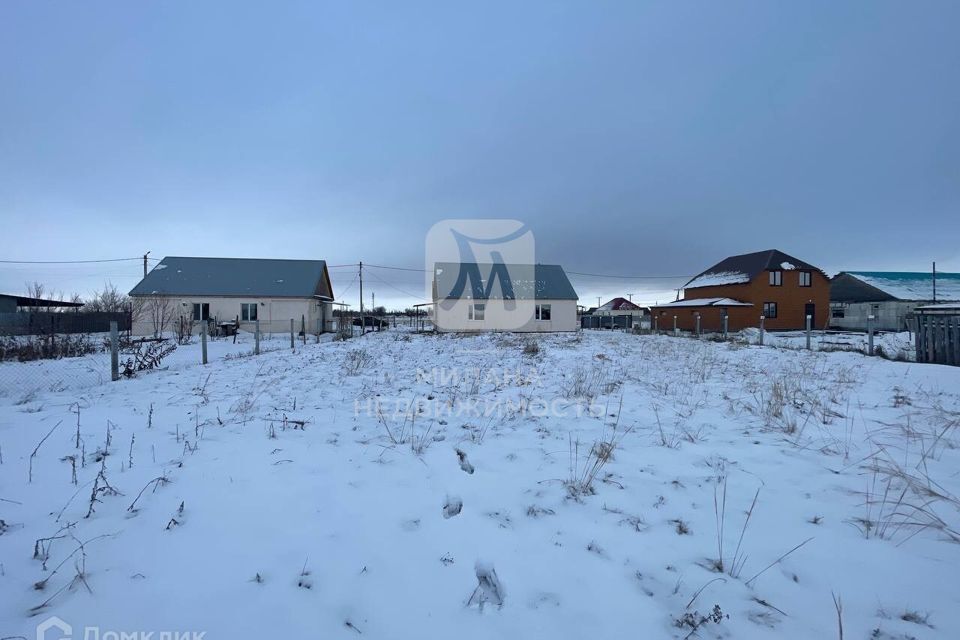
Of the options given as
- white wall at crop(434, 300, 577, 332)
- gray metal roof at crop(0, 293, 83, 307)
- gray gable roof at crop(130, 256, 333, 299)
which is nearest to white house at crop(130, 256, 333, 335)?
gray gable roof at crop(130, 256, 333, 299)

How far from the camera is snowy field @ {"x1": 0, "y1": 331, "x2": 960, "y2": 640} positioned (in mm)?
1745

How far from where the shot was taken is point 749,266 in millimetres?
33625

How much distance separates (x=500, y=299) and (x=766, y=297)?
22382 mm

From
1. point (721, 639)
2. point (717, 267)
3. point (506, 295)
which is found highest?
point (717, 267)

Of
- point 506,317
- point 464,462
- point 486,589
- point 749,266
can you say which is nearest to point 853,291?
point 749,266

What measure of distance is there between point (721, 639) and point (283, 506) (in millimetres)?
2490

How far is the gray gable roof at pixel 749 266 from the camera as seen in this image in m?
32.2

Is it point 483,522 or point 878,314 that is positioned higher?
point 878,314

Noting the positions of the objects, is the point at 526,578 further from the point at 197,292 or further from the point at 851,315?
the point at 851,315

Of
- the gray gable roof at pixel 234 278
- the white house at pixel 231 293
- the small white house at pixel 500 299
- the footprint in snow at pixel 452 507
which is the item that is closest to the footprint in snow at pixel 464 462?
the footprint in snow at pixel 452 507

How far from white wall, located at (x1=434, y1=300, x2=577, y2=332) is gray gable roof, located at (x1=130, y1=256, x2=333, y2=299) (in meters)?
10.4

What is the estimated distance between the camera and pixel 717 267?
37625 mm

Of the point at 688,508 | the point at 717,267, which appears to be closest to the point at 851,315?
the point at 717,267

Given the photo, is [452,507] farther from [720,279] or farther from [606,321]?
[606,321]
